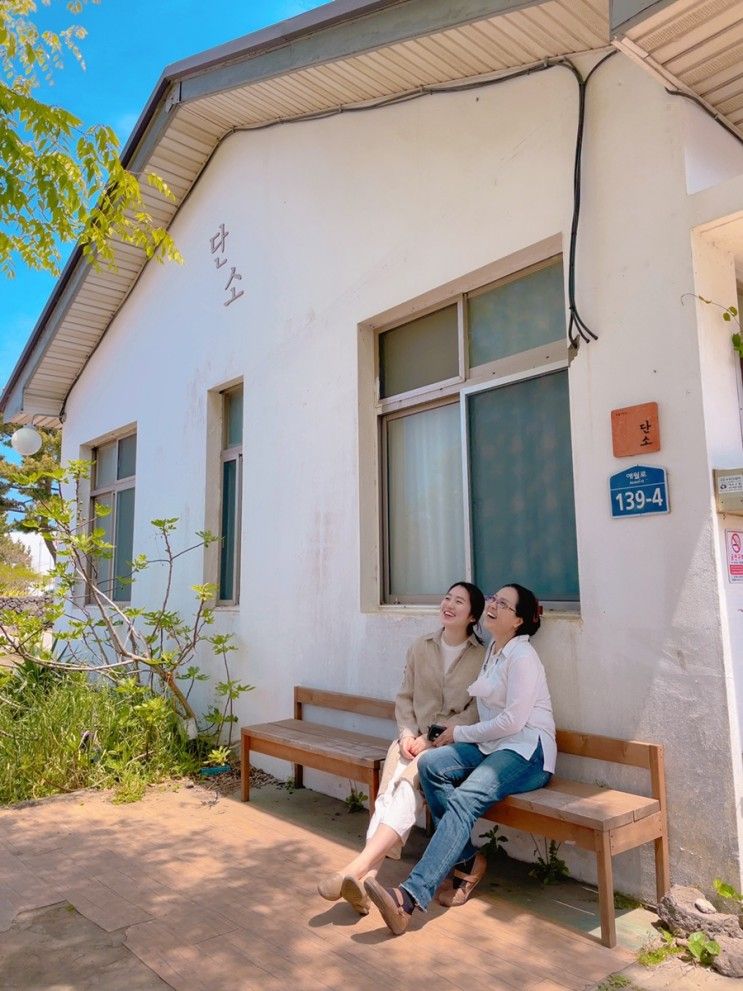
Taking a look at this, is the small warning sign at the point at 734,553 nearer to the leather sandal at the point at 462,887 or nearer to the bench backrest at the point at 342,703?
the leather sandal at the point at 462,887

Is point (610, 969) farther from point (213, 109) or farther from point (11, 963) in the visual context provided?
point (213, 109)

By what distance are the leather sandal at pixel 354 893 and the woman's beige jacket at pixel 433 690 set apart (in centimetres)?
63

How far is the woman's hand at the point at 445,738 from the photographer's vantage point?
3596 millimetres

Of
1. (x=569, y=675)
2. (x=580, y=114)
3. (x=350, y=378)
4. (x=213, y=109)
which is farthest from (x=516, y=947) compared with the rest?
(x=213, y=109)

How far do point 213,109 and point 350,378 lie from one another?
2961 mm

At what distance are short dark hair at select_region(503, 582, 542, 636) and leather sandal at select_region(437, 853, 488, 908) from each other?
105 centimetres

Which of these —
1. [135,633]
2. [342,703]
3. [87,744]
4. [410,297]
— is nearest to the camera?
[410,297]

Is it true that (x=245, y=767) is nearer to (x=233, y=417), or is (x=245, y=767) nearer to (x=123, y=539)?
(x=233, y=417)

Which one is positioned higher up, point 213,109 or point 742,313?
point 213,109

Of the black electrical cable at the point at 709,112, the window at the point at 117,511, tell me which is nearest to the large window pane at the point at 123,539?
the window at the point at 117,511

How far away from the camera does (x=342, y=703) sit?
482cm

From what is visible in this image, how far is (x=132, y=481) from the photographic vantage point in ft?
27.3

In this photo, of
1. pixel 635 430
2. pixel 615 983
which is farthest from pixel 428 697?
pixel 635 430

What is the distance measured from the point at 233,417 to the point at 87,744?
291 centimetres
